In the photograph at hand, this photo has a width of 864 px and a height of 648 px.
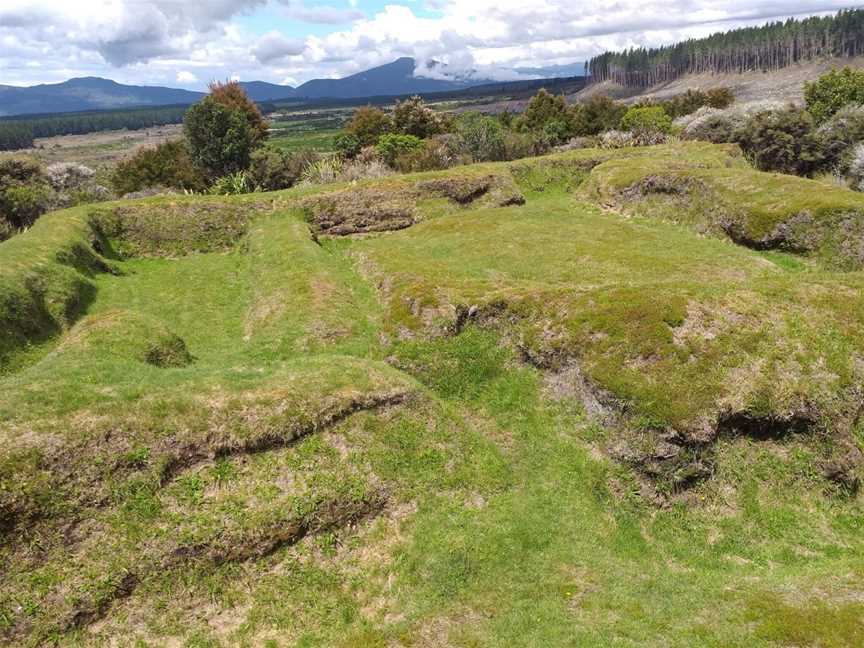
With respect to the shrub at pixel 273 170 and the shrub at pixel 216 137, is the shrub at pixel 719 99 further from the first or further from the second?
the shrub at pixel 216 137

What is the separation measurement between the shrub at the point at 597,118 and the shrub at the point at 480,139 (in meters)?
24.2

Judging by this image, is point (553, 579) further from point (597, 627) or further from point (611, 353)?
point (611, 353)

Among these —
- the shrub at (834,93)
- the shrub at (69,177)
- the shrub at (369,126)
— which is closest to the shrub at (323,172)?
the shrub at (369,126)

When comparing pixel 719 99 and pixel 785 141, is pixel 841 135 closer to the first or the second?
pixel 785 141

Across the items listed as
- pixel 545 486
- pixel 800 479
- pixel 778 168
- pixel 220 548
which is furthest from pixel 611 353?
pixel 778 168

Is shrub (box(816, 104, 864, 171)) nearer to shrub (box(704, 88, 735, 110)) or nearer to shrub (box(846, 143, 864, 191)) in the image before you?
shrub (box(846, 143, 864, 191))

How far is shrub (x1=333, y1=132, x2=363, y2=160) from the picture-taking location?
77.1m

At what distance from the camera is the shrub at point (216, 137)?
60.2m

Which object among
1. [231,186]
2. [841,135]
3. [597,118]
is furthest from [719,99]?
[231,186]

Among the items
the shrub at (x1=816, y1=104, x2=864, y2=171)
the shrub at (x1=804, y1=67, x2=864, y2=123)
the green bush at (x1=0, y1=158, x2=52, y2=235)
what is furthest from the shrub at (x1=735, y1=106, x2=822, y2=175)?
the green bush at (x1=0, y1=158, x2=52, y2=235)

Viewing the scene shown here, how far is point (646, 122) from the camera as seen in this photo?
246 feet

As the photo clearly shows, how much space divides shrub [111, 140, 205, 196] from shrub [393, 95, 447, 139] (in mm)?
29569

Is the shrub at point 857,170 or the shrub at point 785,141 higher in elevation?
the shrub at point 785,141

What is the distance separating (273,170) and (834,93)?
7020 cm
